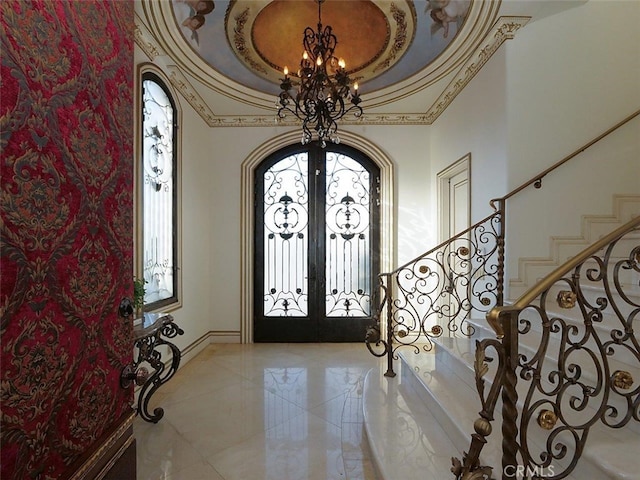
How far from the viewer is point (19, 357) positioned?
2.65ft

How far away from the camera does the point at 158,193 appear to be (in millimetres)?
3279

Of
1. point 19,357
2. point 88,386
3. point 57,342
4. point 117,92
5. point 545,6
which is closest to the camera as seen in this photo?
point 19,357

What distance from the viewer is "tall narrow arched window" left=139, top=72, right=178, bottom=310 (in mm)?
3047

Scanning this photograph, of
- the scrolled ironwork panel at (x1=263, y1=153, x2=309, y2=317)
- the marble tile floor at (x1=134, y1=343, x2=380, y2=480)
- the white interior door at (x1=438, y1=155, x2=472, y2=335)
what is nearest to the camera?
the marble tile floor at (x1=134, y1=343, x2=380, y2=480)

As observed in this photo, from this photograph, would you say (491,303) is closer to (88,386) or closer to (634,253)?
(634,253)

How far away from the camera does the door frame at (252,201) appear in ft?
15.0

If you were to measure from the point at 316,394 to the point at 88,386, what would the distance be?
2238 mm

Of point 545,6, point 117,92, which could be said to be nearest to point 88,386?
point 117,92

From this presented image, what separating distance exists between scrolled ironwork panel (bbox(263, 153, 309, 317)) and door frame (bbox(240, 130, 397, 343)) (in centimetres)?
22

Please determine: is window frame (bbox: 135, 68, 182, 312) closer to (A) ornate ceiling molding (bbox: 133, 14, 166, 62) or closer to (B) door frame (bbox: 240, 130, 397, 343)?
(A) ornate ceiling molding (bbox: 133, 14, 166, 62)

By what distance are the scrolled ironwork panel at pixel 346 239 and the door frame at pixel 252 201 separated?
0.25 metres

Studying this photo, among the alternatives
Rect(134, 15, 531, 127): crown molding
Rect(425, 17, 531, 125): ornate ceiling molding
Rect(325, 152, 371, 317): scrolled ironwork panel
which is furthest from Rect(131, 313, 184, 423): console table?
Rect(425, 17, 531, 125): ornate ceiling molding

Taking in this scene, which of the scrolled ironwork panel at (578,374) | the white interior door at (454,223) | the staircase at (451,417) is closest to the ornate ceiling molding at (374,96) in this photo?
the white interior door at (454,223)
